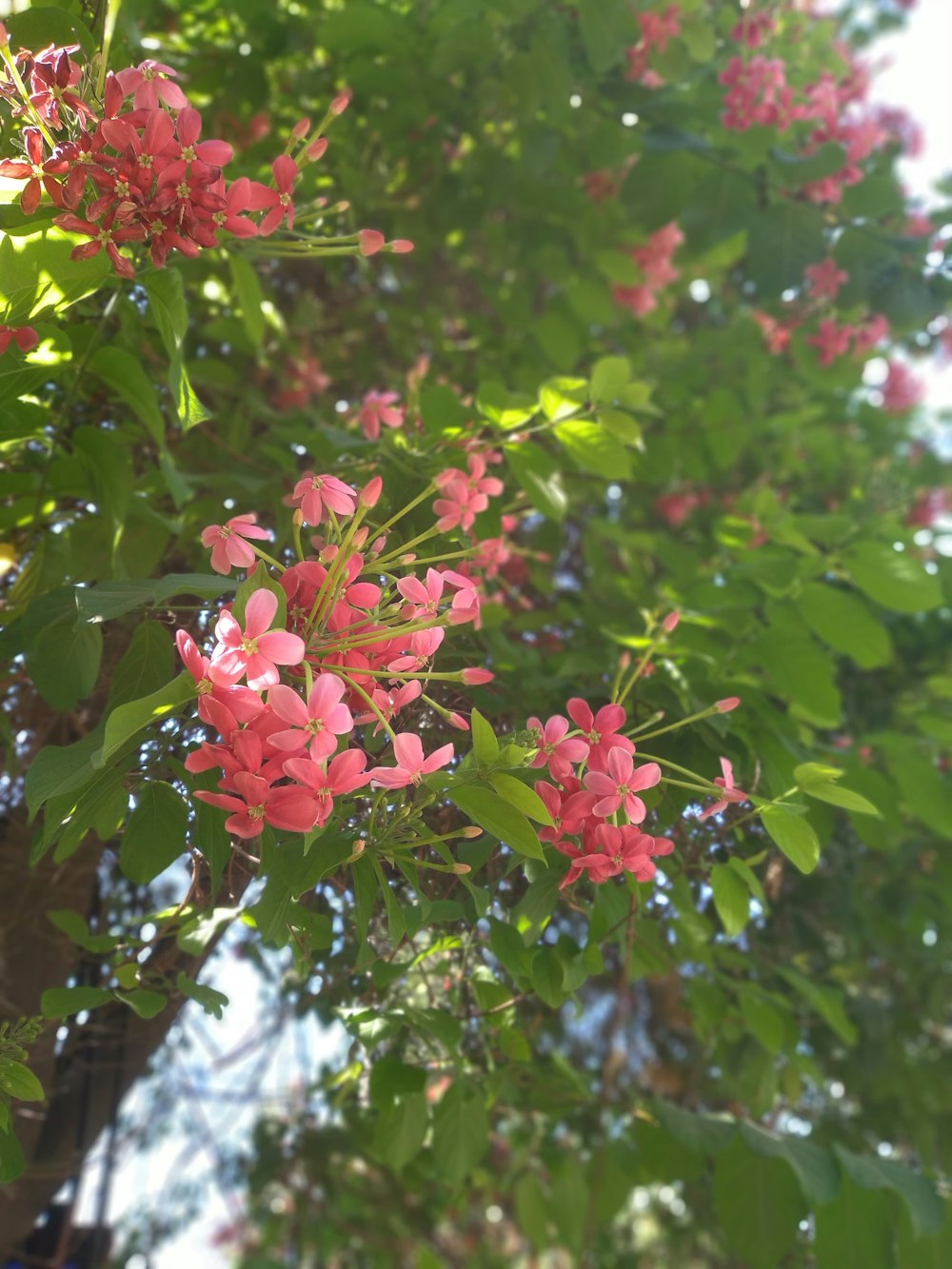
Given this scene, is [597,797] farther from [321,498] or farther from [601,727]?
[321,498]

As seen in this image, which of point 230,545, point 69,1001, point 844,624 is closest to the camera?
point 230,545

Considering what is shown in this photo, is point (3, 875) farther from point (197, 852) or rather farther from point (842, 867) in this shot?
point (842, 867)

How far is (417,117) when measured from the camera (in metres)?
1.70

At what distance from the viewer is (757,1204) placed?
46.4 inches

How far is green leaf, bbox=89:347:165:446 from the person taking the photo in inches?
40.6

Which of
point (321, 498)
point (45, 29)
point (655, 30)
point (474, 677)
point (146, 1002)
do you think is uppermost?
point (655, 30)

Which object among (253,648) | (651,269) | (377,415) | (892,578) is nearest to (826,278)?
(651,269)

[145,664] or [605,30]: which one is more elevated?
[605,30]

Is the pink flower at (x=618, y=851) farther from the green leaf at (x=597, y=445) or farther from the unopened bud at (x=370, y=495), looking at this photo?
the green leaf at (x=597, y=445)

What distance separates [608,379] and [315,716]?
635mm

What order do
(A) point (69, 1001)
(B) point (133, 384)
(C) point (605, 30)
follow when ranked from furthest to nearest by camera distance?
(C) point (605, 30), (B) point (133, 384), (A) point (69, 1001)

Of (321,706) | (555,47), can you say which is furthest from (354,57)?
(321,706)

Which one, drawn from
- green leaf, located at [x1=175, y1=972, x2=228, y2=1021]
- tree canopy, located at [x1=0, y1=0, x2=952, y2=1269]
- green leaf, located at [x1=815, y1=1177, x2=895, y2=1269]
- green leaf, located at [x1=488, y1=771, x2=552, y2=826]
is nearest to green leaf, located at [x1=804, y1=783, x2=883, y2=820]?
tree canopy, located at [x1=0, y1=0, x2=952, y2=1269]

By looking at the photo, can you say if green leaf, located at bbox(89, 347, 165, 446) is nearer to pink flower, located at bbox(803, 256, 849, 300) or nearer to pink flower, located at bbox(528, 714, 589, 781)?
pink flower, located at bbox(528, 714, 589, 781)
